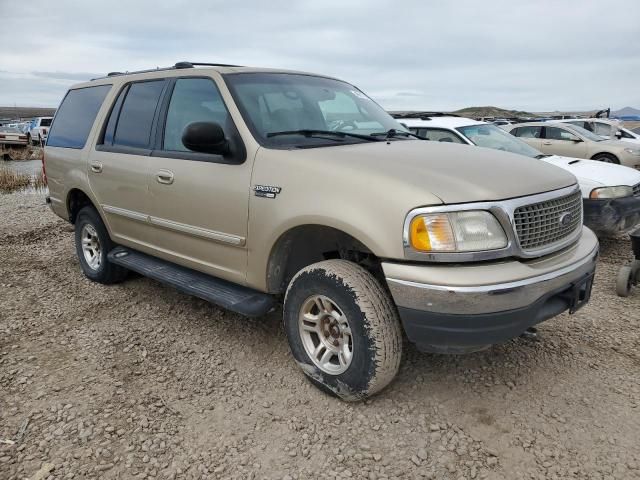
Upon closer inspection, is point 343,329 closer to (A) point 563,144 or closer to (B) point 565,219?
(B) point 565,219

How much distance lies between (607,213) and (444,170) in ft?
12.4

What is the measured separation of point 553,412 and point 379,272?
124 centimetres

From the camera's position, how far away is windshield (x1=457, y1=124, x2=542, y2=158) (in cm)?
704

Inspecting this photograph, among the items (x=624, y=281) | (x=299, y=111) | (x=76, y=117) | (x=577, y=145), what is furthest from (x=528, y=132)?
(x=76, y=117)

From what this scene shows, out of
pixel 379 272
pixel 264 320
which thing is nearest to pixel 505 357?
pixel 379 272

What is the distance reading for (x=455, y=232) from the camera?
2.41 meters

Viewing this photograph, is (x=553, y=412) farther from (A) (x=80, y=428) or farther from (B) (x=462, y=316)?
(A) (x=80, y=428)

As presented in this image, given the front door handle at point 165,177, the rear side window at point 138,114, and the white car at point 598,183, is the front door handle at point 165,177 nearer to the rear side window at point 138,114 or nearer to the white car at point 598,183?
the rear side window at point 138,114

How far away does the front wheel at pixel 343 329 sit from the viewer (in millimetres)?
2625

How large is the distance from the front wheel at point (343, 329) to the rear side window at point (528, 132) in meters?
10.9

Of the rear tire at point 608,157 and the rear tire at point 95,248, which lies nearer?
the rear tire at point 95,248

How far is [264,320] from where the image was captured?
13.5 ft

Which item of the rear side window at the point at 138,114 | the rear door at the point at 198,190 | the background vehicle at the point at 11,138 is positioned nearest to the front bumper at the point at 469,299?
the rear door at the point at 198,190

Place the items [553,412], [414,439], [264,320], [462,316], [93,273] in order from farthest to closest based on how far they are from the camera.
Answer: [93,273] → [264,320] → [553,412] → [414,439] → [462,316]
